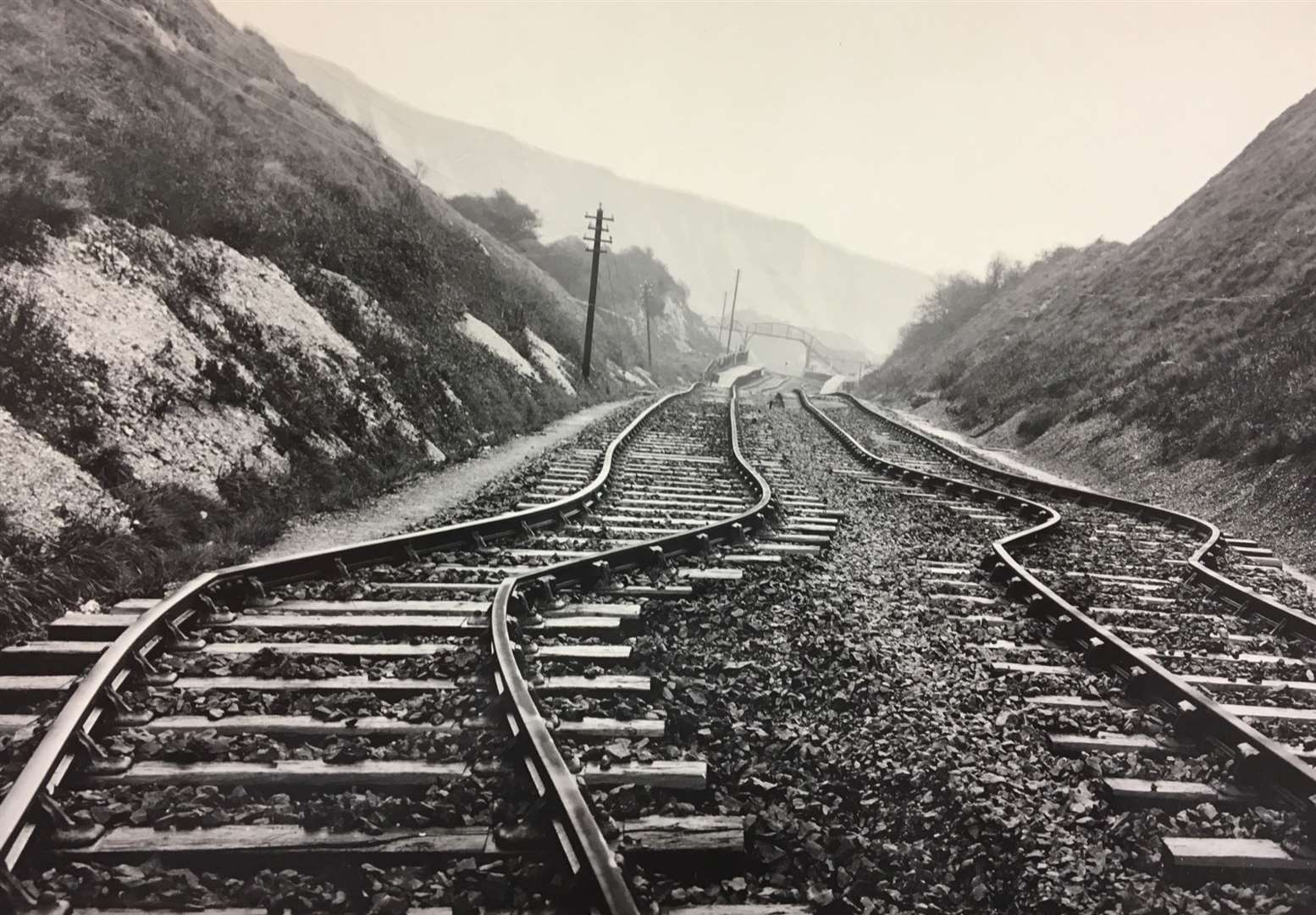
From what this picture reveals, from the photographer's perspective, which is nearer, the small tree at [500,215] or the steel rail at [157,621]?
the steel rail at [157,621]

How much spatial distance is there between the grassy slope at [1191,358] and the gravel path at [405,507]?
1008 cm

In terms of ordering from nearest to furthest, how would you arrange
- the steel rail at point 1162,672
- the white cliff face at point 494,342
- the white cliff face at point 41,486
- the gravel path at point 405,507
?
the steel rail at point 1162,672
the white cliff face at point 41,486
the gravel path at point 405,507
the white cliff face at point 494,342

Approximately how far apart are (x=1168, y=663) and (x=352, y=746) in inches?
195

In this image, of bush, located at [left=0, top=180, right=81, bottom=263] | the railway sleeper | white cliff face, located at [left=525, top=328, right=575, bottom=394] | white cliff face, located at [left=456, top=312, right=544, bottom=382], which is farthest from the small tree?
the railway sleeper

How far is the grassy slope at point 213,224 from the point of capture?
6328mm

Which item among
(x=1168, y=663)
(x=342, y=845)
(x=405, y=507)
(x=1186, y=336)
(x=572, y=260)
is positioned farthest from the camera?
(x=572, y=260)

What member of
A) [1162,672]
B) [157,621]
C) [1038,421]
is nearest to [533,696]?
[157,621]

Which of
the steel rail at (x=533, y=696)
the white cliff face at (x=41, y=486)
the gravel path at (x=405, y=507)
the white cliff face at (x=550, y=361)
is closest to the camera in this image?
the steel rail at (x=533, y=696)

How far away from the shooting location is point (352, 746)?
10.9 feet

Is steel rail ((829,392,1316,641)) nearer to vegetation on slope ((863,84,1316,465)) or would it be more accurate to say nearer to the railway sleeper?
vegetation on slope ((863,84,1316,465))

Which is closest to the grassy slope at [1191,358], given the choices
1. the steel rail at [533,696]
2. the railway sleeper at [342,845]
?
the steel rail at [533,696]

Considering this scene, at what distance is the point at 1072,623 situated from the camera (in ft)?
17.0

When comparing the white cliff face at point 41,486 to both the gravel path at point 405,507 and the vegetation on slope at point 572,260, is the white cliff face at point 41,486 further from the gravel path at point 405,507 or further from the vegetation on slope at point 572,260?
the vegetation on slope at point 572,260

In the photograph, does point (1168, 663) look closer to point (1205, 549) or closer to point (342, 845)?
point (1205, 549)
